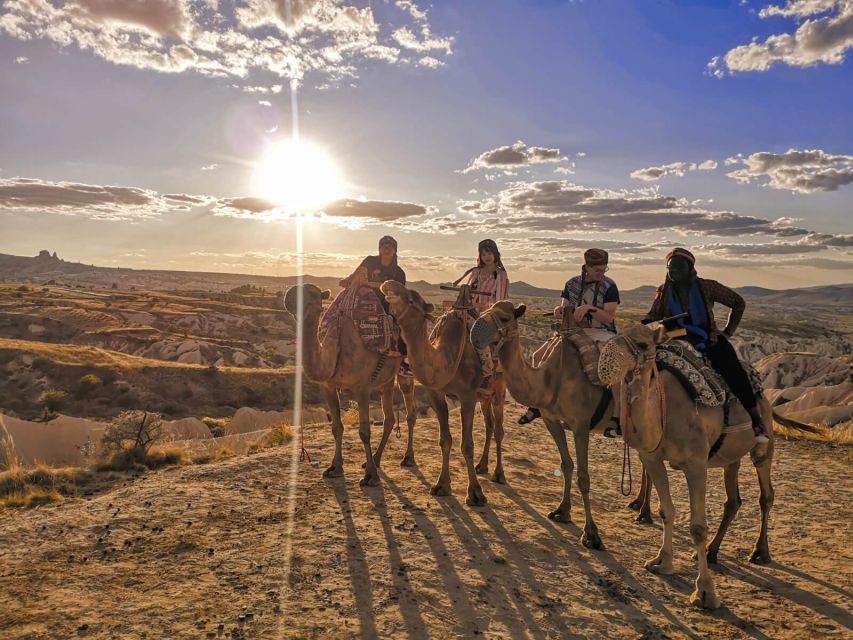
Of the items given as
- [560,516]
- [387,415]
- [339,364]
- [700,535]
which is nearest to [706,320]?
[700,535]

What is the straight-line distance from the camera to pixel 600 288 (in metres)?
7.81

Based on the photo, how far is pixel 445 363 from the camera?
7938 mm

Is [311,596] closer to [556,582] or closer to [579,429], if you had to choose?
[556,582]

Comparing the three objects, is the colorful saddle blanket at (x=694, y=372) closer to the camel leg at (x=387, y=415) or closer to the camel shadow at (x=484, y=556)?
the camel shadow at (x=484, y=556)

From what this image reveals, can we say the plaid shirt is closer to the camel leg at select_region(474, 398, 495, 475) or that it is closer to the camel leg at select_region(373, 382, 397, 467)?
the camel leg at select_region(474, 398, 495, 475)

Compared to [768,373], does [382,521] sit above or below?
above

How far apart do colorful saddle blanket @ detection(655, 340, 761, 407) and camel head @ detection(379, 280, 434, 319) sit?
10.9 feet

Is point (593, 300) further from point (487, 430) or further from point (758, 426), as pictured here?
point (487, 430)

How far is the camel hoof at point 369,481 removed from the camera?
8797 mm

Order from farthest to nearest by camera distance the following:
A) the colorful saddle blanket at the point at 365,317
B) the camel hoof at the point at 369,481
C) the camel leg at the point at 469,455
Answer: the colorful saddle blanket at the point at 365,317
the camel hoof at the point at 369,481
the camel leg at the point at 469,455

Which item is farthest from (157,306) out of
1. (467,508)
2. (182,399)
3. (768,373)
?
(467,508)

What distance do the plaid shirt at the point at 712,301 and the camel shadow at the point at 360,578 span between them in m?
4.35

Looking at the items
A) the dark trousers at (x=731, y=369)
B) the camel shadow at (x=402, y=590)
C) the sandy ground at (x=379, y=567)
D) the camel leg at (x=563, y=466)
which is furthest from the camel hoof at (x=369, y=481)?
the dark trousers at (x=731, y=369)

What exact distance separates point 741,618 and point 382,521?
13.8 feet
